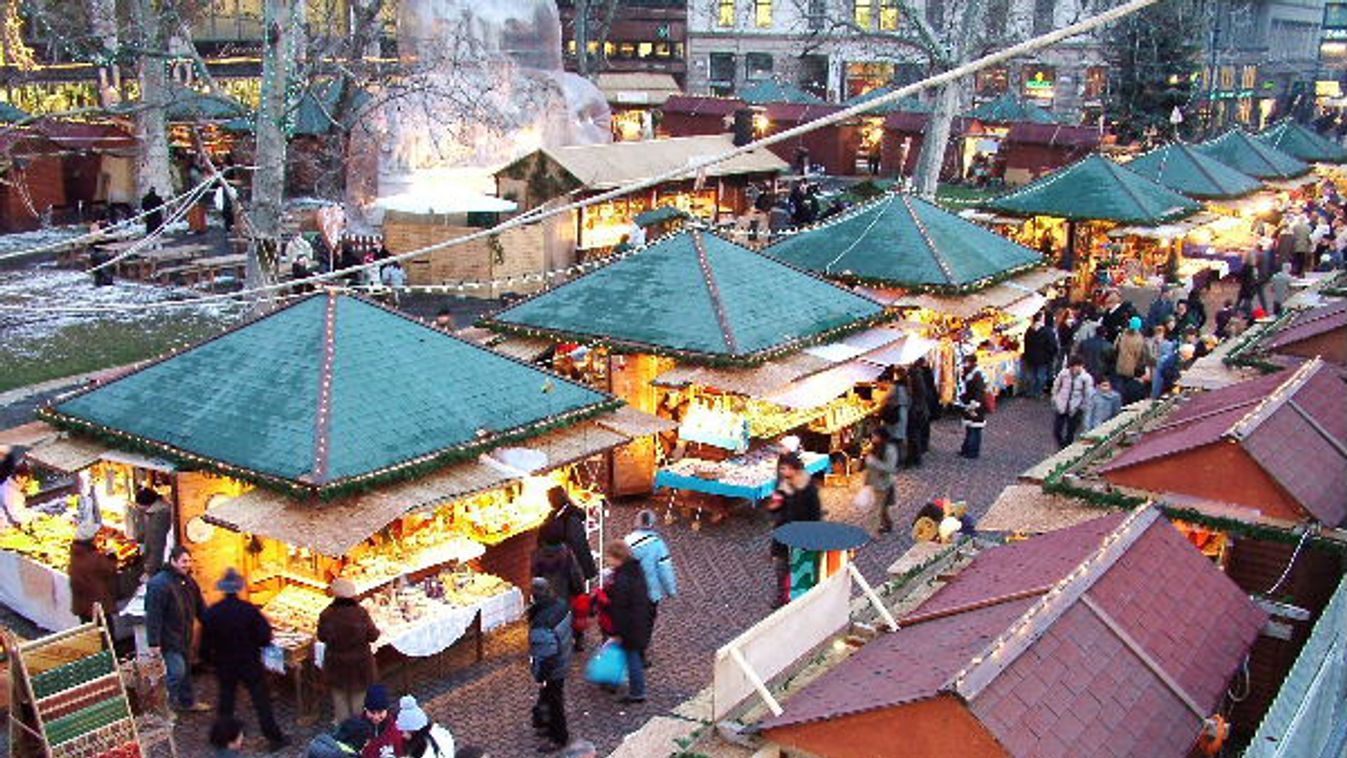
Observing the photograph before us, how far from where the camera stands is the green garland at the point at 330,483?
33.4 feet

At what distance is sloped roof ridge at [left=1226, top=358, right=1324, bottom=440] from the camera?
872 cm

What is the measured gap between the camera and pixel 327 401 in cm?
1084

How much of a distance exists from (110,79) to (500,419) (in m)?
35.8

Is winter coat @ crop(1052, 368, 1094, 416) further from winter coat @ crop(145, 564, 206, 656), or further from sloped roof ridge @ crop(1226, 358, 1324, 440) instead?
winter coat @ crop(145, 564, 206, 656)

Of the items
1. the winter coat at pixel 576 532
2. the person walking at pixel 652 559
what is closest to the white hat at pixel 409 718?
the person walking at pixel 652 559

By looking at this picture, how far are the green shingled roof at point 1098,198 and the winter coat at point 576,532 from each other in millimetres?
15273

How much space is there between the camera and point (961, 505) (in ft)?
37.8

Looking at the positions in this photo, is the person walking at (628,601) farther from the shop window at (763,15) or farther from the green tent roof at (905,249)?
the shop window at (763,15)

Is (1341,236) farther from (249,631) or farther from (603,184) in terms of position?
(249,631)

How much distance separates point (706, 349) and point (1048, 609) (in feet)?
29.1

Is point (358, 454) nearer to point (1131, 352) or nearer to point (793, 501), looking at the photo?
point (793, 501)

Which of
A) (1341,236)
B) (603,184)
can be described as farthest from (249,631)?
(1341,236)

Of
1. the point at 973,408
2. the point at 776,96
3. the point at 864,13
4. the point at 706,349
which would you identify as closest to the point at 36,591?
the point at 706,349

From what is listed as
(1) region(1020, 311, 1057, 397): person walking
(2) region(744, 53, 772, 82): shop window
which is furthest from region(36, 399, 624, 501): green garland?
(2) region(744, 53, 772, 82): shop window
